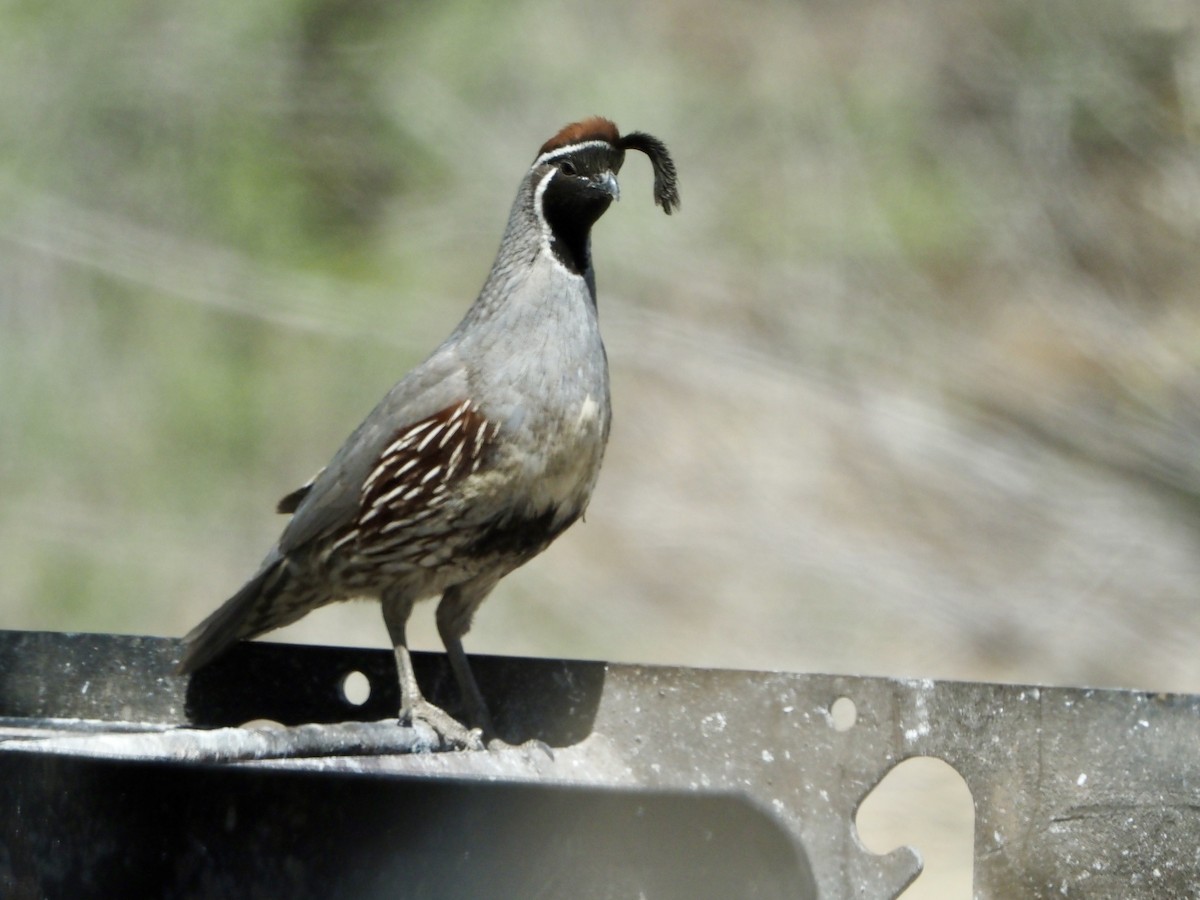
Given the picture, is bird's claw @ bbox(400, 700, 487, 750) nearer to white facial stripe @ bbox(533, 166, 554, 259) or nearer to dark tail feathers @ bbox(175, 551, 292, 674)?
dark tail feathers @ bbox(175, 551, 292, 674)

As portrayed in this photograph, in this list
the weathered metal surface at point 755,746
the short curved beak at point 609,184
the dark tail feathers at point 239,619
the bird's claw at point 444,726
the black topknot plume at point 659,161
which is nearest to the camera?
the weathered metal surface at point 755,746

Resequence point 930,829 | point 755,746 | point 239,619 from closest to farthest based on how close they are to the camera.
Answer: point 755,746
point 239,619
point 930,829

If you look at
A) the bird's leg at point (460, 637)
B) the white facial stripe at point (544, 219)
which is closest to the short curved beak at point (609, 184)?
the white facial stripe at point (544, 219)

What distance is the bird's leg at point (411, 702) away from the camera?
3189 mm

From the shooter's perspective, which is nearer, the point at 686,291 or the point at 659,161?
the point at 659,161

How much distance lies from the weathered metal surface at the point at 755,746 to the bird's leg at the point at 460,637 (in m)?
0.05

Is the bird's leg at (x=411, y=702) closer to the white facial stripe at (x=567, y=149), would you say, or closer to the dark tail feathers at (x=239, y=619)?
the dark tail feathers at (x=239, y=619)

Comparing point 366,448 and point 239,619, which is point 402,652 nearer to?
point 239,619

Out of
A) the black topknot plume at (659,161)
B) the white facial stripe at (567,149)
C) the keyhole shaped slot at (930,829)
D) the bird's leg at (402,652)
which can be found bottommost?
the bird's leg at (402,652)

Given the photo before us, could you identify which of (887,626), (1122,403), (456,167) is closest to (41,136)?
(456,167)

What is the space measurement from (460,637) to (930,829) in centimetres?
236

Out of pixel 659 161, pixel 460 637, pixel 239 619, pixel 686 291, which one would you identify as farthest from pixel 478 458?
pixel 686 291

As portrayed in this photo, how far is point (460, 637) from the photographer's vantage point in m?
3.67

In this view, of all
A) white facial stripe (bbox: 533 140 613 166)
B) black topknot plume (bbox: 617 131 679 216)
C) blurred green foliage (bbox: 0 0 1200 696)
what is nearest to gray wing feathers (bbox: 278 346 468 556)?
white facial stripe (bbox: 533 140 613 166)
